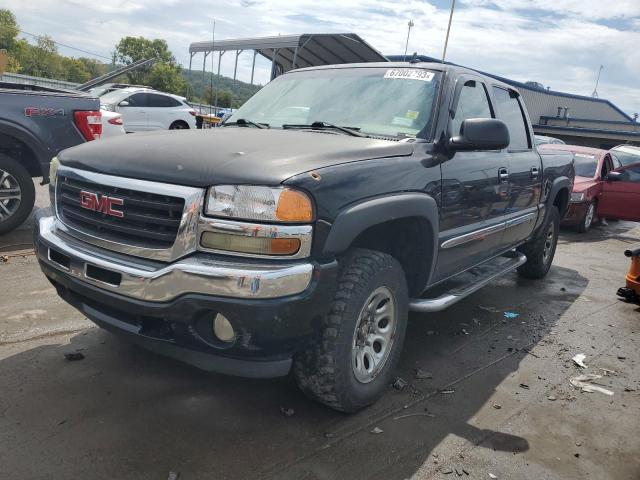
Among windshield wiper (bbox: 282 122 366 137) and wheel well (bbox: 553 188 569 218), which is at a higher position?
windshield wiper (bbox: 282 122 366 137)

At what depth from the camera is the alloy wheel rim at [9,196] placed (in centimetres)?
548

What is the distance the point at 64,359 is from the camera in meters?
3.24

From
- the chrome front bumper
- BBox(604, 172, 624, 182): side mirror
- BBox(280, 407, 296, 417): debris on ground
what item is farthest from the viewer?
BBox(604, 172, 624, 182): side mirror

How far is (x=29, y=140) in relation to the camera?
18.1 feet

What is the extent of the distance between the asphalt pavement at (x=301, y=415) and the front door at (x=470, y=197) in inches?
27.9

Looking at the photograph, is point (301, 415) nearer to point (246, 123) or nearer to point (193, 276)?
point (193, 276)

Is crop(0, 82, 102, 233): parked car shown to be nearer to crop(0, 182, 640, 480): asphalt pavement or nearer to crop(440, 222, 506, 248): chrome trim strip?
crop(0, 182, 640, 480): asphalt pavement

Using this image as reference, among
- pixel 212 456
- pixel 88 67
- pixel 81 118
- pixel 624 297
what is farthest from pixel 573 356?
pixel 88 67

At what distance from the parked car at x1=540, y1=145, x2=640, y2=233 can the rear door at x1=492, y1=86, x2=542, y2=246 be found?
4890mm

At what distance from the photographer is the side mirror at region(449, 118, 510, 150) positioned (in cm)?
320

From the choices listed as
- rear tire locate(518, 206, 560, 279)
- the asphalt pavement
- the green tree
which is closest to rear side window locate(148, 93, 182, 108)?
the asphalt pavement

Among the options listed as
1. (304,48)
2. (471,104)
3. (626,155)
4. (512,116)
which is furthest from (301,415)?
(626,155)

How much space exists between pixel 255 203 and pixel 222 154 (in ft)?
1.16

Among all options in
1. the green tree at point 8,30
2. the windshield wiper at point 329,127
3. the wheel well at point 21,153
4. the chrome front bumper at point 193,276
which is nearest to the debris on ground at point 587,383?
the windshield wiper at point 329,127
